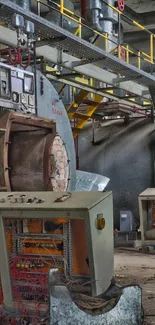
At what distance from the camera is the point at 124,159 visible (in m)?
9.77

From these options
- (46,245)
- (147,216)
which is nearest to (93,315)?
(46,245)

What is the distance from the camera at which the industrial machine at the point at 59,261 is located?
11.9 ft

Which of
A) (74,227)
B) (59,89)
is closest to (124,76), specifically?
(59,89)

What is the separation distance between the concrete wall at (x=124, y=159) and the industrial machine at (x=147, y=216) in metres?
0.61

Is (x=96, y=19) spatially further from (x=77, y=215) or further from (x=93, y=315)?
(x=93, y=315)

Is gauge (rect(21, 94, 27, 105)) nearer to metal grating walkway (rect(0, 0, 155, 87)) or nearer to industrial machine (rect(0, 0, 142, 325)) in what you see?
industrial machine (rect(0, 0, 142, 325))

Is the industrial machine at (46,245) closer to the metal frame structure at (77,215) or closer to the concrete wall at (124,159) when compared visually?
the metal frame structure at (77,215)

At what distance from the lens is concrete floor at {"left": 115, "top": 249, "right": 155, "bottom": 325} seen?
497 cm

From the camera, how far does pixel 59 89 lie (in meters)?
8.48

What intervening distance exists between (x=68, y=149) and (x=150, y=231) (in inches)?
137

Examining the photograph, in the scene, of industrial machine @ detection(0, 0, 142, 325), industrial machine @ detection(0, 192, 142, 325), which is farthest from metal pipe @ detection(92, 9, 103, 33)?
industrial machine @ detection(0, 192, 142, 325)

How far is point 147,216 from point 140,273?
222 centimetres

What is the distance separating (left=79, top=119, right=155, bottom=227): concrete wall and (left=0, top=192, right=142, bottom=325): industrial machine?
18.4ft

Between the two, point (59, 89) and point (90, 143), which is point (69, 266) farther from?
point (90, 143)
